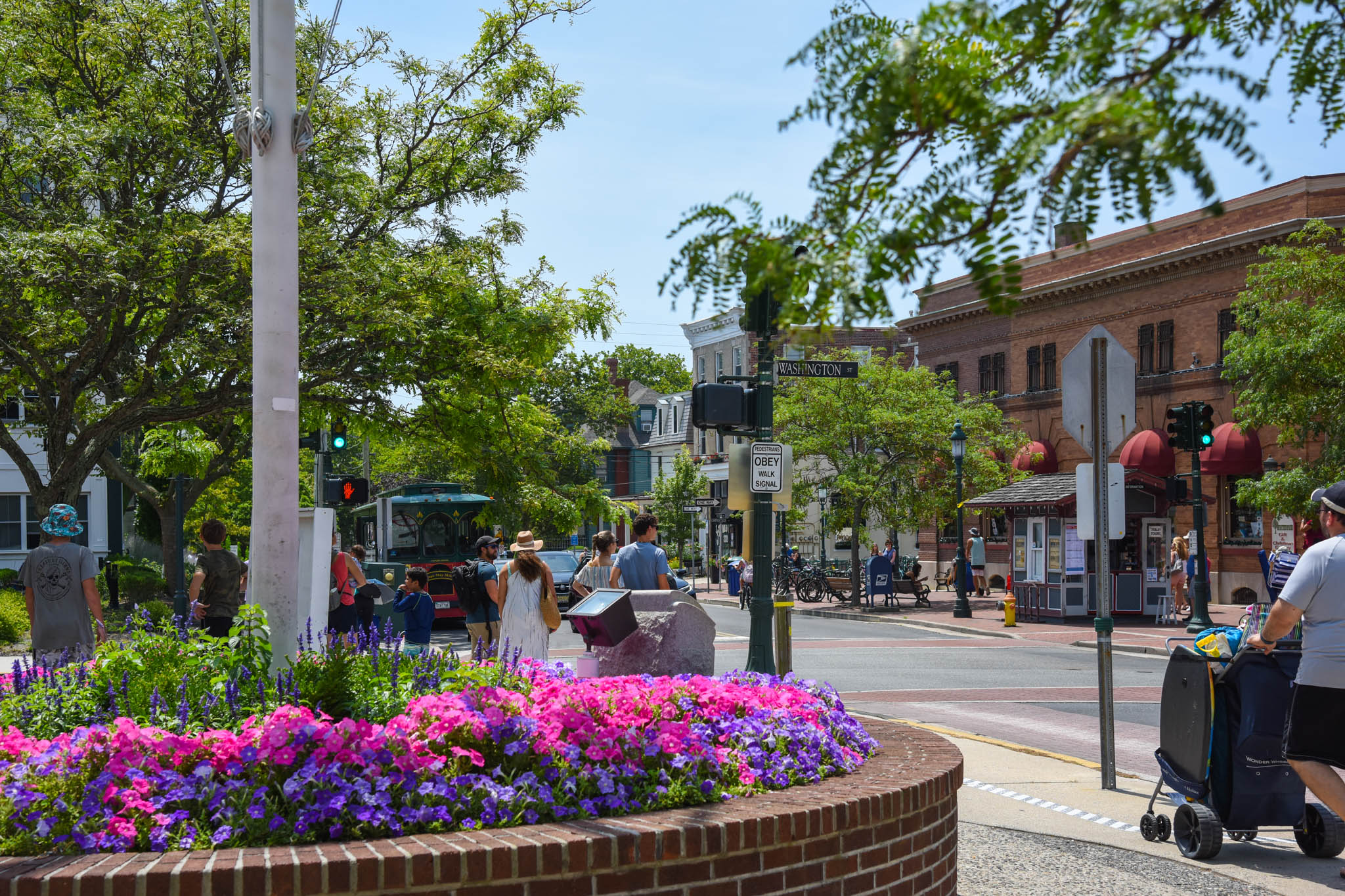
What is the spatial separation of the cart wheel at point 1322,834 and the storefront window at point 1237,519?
2856 centimetres

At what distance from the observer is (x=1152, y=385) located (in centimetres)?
3641

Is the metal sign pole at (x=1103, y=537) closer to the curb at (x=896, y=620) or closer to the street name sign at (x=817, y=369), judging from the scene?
the street name sign at (x=817, y=369)

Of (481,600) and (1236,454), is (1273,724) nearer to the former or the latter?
(481,600)

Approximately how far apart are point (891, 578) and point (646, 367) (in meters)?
60.1

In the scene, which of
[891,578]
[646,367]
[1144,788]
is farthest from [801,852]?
[646,367]

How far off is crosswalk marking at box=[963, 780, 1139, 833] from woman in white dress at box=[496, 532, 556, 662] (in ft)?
12.3

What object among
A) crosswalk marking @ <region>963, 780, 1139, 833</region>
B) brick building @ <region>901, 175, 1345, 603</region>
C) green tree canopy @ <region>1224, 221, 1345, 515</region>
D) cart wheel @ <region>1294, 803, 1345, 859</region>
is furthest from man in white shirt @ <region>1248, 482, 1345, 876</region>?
brick building @ <region>901, 175, 1345, 603</region>

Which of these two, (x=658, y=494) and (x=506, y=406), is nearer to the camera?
(x=506, y=406)

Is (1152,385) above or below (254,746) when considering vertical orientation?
above

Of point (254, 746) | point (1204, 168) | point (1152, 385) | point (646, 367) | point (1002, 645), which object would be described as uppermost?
point (646, 367)

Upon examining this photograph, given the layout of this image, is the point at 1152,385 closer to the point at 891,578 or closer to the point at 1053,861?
the point at 891,578

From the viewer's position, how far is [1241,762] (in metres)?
6.23

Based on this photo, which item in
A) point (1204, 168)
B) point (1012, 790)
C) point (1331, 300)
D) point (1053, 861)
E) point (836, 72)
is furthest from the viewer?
point (1331, 300)

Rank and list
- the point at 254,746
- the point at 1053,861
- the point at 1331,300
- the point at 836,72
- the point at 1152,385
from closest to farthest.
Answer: the point at 836,72
the point at 254,746
the point at 1053,861
the point at 1331,300
the point at 1152,385
